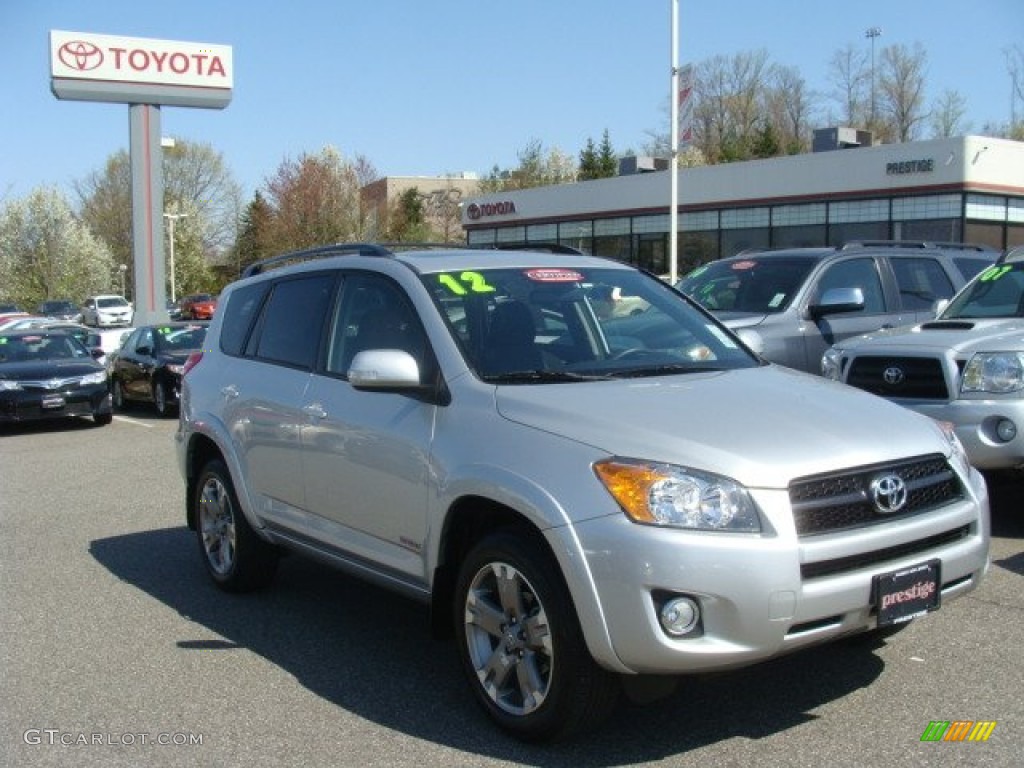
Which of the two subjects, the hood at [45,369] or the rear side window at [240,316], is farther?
the hood at [45,369]

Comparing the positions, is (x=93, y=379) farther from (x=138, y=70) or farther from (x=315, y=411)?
(x=138, y=70)

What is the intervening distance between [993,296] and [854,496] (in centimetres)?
529

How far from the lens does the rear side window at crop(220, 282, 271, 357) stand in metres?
6.30

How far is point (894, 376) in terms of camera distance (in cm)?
741

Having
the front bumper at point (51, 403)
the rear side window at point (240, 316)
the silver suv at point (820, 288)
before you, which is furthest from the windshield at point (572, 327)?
the front bumper at point (51, 403)

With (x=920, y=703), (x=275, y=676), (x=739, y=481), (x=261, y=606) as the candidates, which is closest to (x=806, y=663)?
(x=920, y=703)

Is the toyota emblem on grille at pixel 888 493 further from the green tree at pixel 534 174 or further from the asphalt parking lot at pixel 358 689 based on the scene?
the green tree at pixel 534 174

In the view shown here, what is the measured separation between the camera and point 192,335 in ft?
60.0

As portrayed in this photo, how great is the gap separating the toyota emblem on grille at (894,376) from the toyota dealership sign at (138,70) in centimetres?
3353

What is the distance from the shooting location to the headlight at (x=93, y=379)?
15656 millimetres

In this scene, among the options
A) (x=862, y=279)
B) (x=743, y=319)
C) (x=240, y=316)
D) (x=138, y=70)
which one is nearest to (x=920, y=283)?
(x=862, y=279)

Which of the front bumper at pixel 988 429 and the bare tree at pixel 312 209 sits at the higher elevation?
the bare tree at pixel 312 209

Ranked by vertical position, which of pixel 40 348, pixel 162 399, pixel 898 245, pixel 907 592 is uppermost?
pixel 898 245

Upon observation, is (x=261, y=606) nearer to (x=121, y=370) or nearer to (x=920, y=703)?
(x=920, y=703)
